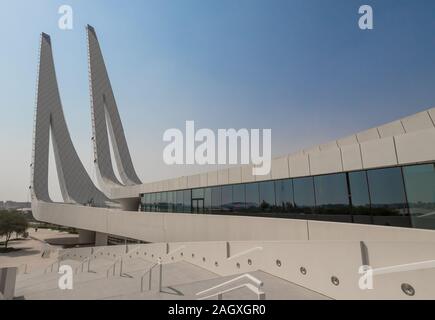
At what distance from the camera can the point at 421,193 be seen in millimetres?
7840

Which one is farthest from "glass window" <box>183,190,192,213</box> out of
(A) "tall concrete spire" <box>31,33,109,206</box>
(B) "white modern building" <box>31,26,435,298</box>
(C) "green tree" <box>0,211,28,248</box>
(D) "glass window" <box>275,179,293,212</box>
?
(C) "green tree" <box>0,211,28,248</box>

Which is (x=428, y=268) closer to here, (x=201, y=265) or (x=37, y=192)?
(x=201, y=265)

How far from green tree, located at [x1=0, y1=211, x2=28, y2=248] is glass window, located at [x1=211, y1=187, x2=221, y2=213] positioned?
157 feet

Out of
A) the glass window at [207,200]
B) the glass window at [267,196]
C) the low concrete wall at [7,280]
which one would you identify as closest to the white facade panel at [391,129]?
the glass window at [267,196]

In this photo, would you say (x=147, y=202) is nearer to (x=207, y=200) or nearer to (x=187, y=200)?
(x=187, y=200)

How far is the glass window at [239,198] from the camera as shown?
49.6 ft

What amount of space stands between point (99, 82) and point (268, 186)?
151 feet

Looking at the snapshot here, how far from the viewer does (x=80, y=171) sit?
51.6 metres

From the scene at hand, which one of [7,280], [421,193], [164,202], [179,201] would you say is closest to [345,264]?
[421,193]

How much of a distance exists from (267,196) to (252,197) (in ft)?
3.90

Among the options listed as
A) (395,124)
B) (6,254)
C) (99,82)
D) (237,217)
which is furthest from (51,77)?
(395,124)

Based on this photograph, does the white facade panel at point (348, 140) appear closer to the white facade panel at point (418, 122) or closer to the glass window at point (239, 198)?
the white facade panel at point (418, 122)

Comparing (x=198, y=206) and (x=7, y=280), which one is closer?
(x=7, y=280)

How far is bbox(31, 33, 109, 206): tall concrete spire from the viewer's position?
47.8 metres
